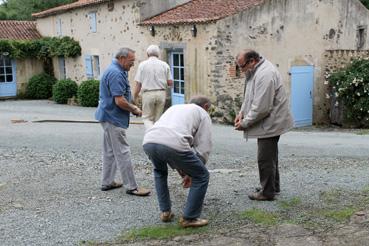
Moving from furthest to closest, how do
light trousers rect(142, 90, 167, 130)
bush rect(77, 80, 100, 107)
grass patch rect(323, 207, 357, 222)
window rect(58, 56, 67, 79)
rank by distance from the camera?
window rect(58, 56, 67, 79)
bush rect(77, 80, 100, 107)
light trousers rect(142, 90, 167, 130)
grass patch rect(323, 207, 357, 222)

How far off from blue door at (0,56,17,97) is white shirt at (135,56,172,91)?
1607cm

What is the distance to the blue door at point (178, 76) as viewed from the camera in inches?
599

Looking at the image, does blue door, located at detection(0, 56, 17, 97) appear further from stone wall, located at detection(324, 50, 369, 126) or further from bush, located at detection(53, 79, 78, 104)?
stone wall, located at detection(324, 50, 369, 126)

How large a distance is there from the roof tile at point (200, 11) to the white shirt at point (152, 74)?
5466 mm

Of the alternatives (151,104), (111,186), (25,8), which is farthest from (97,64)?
(25,8)

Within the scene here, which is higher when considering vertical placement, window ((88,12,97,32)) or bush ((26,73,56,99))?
window ((88,12,97,32))

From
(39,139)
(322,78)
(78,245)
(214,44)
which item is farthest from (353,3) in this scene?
(78,245)

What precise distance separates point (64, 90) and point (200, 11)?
8.16 metres

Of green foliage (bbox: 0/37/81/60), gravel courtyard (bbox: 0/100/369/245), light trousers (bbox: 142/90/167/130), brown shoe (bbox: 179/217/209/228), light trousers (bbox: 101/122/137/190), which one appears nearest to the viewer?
brown shoe (bbox: 179/217/209/228)

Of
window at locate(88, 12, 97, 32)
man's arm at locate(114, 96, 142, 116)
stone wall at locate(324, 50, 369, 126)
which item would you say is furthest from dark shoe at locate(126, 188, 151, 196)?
window at locate(88, 12, 97, 32)

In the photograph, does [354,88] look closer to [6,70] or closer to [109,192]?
[109,192]

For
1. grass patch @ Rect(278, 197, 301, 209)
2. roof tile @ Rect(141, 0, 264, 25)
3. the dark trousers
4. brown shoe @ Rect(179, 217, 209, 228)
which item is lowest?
grass patch @ Rect(278, 197, 301, 209)

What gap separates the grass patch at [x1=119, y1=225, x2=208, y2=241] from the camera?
443 cm

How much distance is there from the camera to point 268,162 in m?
5.26
